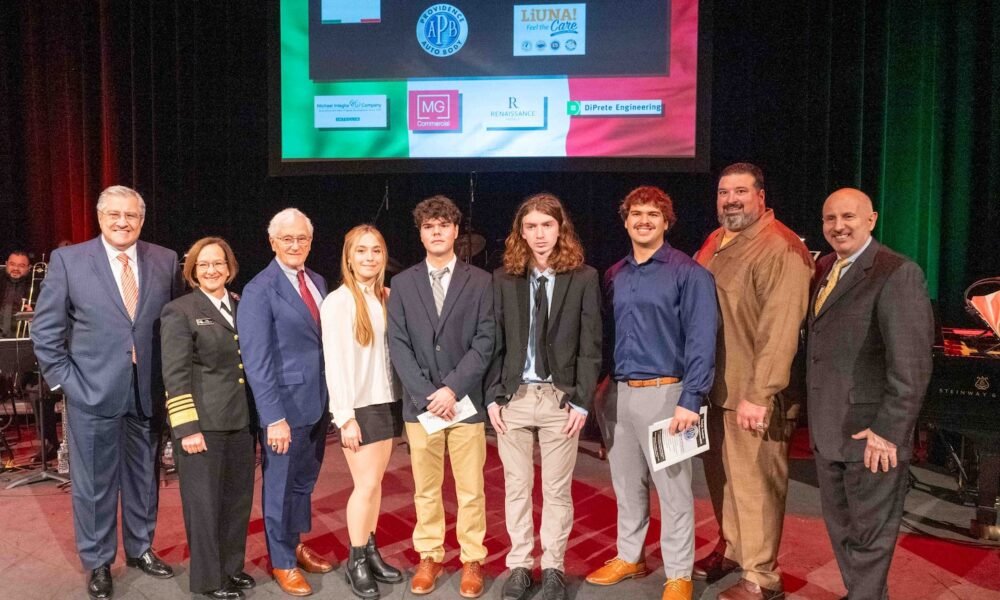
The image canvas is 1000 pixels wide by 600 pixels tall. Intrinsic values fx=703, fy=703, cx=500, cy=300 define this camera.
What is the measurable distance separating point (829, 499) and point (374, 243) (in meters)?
1.94

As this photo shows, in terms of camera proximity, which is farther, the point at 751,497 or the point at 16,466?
the point at 16,466

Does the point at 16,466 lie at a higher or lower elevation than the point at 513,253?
lower

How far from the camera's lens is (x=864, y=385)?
2.43 metres

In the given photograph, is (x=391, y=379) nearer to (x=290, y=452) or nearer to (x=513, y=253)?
(x=290, y=452)

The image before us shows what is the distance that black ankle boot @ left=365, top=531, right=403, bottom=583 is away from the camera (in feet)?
9.41

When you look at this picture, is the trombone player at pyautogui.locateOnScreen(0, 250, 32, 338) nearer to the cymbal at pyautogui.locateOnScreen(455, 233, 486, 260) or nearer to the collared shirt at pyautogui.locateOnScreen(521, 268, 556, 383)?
the cymbal at pyautogui.locateOnScreen(455, 233, 486, 260)

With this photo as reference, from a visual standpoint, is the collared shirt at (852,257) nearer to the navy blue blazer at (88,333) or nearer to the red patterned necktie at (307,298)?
the red patterned necktie at (307,298)

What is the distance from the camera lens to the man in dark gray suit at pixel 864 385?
233 cm

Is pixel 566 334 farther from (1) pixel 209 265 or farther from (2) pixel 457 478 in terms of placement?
(1) pixel 209 265

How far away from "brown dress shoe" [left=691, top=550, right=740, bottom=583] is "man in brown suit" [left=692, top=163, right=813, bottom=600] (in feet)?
0.49

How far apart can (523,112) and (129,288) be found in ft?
10.4

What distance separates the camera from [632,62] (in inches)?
202

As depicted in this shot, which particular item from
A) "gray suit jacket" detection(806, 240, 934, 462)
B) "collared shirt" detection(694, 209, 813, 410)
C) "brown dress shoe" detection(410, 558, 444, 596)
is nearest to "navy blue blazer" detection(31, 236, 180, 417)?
"brown dress shoe" detection(410, 558, 444, 596)

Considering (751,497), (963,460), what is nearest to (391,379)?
(751,497)
